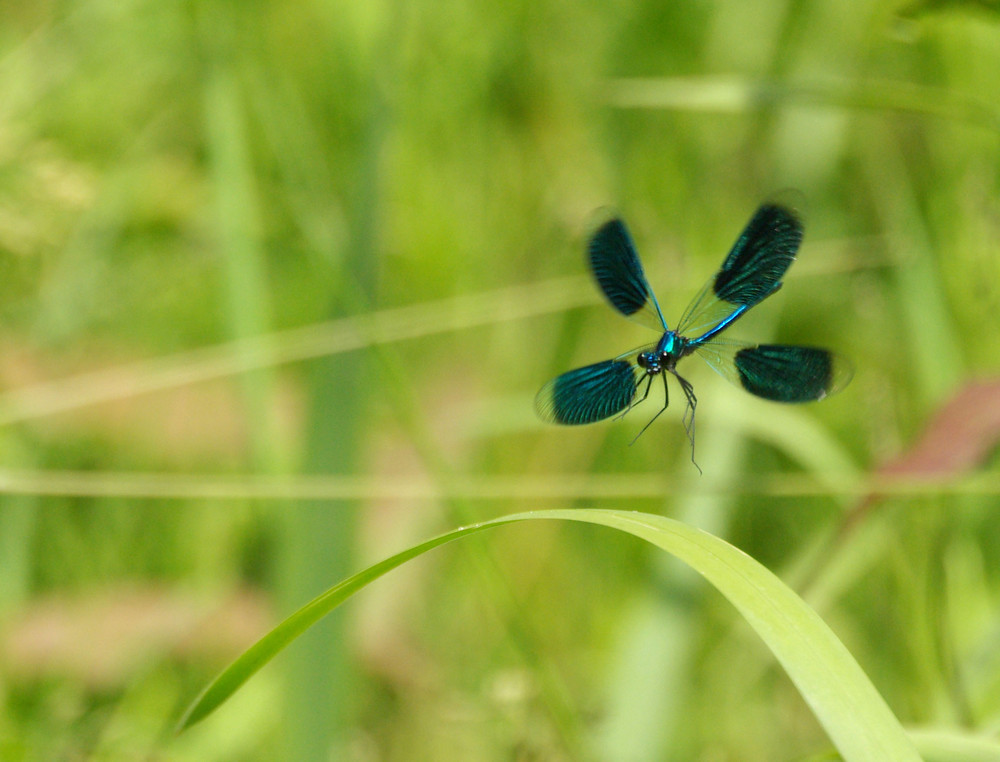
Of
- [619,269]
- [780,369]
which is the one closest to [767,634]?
[780,369]

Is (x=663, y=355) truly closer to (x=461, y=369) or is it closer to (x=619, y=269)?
(x=619, y=269)

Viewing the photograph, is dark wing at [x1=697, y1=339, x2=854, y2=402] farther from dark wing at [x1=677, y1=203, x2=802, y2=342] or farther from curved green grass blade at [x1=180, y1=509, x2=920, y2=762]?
curved green grass blade at [x1=180, y1=509, x2=920, y2=762]

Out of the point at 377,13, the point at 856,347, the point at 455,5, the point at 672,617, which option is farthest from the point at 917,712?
the point at 455,5

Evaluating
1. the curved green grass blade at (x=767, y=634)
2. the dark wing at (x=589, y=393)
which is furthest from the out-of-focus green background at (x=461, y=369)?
the curved green grass blade at (x=767, y=634)

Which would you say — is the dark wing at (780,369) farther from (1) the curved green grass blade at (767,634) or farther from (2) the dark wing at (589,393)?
(1) the curved green grass blade at (767,634)

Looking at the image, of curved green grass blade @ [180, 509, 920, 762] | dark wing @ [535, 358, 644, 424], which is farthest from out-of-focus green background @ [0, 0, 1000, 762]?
curved green grass blade @ [180, 509, 920, 762]

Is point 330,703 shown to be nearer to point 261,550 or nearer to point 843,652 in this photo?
point 843,652
